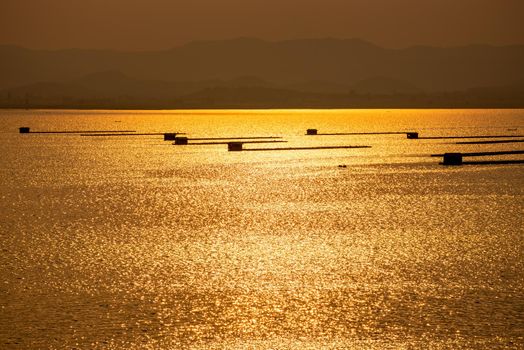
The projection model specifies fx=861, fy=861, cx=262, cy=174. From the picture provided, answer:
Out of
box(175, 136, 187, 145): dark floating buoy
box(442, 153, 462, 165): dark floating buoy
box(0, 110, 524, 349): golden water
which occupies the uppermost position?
box(175, 136, 187, 145): dark floating buoy

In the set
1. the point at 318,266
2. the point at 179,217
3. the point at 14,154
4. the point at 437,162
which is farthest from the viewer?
the point at 14,154

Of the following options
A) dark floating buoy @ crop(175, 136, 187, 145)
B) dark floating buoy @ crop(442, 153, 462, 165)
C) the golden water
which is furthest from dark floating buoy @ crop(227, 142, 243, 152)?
the golden water

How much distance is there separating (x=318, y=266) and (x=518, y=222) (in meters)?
10.3

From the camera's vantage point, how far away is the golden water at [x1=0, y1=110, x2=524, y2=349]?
13.1m

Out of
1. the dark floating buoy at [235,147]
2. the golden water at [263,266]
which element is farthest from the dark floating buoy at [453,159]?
the dark floating buoy at [235,147]

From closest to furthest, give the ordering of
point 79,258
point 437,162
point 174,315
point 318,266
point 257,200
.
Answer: point 174,315, point 318,266, point 79,258, point 257,200, point 437,162

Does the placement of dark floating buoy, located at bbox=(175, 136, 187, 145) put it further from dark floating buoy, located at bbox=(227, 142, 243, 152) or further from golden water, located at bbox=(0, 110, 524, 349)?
golden water, located at bbox=(0, 110, 524, 349)

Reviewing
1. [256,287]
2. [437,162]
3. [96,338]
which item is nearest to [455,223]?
[256,287]

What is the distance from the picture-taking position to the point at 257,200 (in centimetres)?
3372

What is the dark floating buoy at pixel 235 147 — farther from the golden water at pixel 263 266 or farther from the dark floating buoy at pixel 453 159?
the golden water at pixel 263 266

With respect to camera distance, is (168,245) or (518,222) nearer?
(168,245)

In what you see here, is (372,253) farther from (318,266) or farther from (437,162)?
(437,162)

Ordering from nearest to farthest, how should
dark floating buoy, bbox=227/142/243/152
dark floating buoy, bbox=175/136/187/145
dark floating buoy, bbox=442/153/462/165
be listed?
dark floating buoy, bbox=442/153/462/165, dark floating buoy, bbox=227/142/243/152, dark floating buoy, bbox=175/136/187/145

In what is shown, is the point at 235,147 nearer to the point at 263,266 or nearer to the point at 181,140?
the point at 181,140
